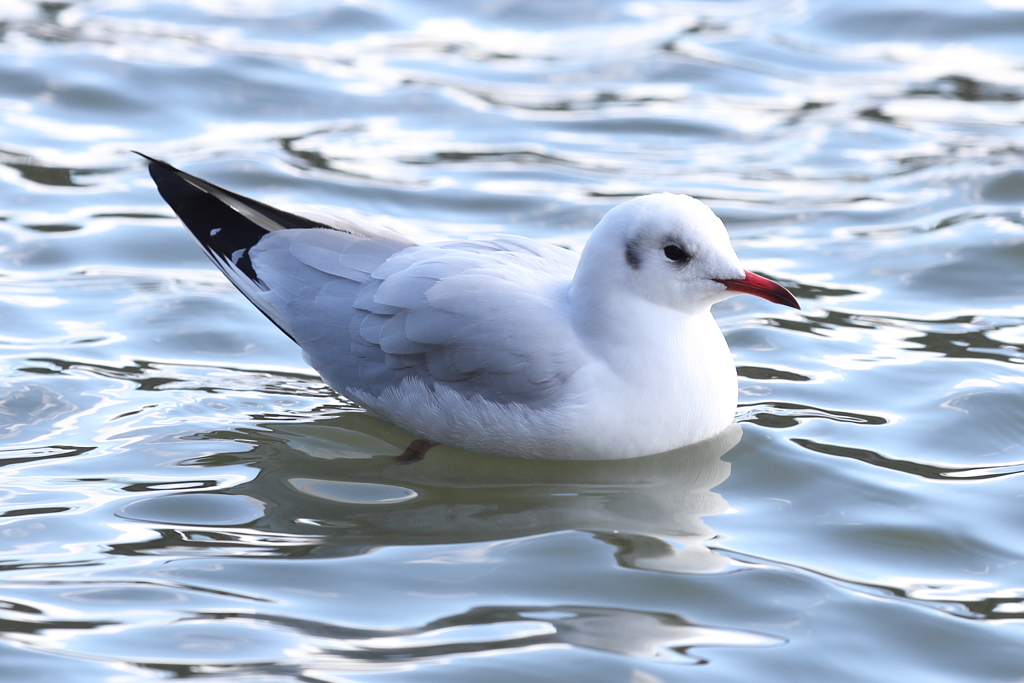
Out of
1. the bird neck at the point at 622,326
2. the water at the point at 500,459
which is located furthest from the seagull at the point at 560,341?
the water at the point at 500,459

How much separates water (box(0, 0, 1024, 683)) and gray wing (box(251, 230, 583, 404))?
1.12 ft

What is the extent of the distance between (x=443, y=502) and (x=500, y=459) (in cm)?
35

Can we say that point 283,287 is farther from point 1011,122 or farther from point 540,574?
point 1011,122

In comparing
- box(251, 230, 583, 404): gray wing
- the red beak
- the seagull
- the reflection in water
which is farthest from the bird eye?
the reflection in water

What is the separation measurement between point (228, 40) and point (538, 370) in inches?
266

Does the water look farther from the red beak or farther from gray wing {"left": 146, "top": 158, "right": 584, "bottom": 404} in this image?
the red beak

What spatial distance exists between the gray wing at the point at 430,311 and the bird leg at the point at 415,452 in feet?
0.78

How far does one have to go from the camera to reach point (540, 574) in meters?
3.86

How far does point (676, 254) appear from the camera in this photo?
14.6 feet

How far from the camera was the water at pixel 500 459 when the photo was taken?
3.61m

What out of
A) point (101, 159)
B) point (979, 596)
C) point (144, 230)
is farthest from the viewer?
point (101, 159)

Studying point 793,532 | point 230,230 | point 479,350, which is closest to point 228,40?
point 230,230

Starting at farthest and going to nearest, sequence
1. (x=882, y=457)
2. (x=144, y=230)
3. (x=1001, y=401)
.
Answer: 1. (x=144, y=230)
2. (x=1001, y=401)
3. (x=882, y=457)

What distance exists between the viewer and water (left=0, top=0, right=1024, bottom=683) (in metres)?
3.61
